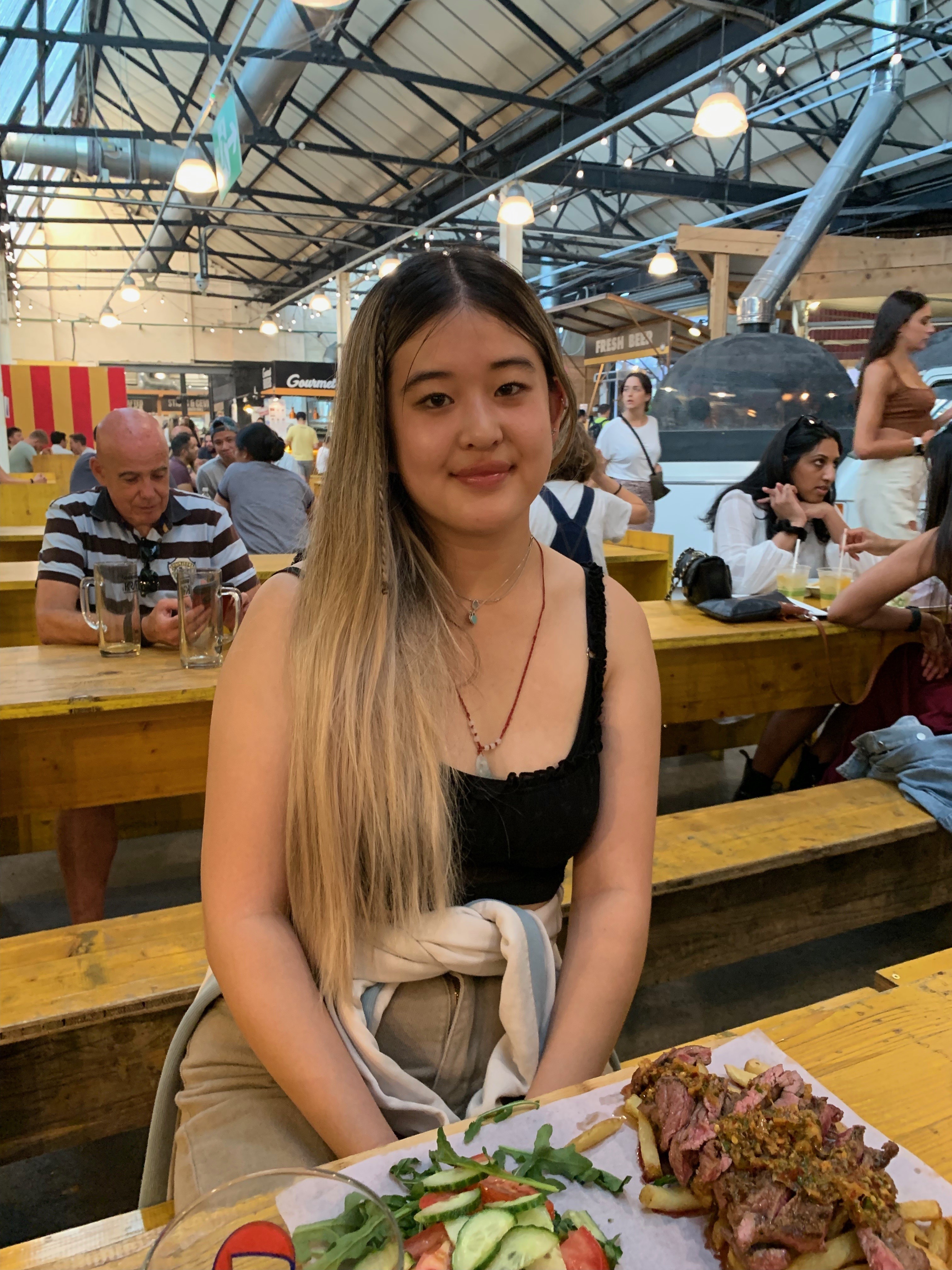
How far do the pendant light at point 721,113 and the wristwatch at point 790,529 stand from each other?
10.5 feet

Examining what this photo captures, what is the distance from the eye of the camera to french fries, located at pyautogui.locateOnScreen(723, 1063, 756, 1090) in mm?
805

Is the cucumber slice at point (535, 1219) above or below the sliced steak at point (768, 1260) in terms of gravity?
above

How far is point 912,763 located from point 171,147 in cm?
1239

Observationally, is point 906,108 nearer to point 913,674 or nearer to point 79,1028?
point 913,674

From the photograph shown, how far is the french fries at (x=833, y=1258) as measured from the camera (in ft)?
2.09

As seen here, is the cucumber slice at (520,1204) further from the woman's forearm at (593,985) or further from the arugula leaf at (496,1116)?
the woman's forearm at (593,985)

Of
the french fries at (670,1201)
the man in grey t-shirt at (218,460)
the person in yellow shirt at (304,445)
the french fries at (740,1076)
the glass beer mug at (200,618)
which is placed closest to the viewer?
the french fries at (670,1201)

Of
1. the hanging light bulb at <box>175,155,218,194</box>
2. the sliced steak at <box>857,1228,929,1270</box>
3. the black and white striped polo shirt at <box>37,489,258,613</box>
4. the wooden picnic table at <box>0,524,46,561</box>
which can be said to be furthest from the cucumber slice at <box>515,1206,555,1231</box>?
the hanging light bulb at <box>175,155,218,194</box>

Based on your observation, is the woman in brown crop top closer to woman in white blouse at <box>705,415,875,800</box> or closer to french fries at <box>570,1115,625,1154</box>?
woman in white blouse at <box>705,415,875,800</box>

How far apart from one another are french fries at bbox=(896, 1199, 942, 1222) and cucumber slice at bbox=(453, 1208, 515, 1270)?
0.29m

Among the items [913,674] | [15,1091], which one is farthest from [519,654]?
[913,674]

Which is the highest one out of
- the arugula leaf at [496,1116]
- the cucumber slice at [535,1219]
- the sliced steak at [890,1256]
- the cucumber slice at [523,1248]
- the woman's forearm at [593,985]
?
the cucumber slice at [523,1248]

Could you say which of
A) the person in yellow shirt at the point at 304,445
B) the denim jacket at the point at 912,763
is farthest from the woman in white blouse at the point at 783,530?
→ the person in yellow shirt at the point at 304,445

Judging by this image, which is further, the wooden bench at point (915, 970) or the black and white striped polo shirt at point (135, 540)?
the black and white striped polo shirt at point (135, 540)
